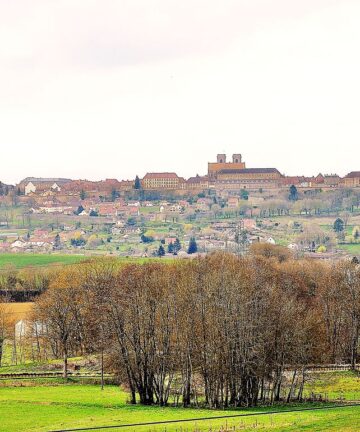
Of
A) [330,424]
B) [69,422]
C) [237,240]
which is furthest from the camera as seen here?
[237,240]

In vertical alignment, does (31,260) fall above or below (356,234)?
below

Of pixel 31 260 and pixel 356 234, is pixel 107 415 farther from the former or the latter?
pixel 356 234

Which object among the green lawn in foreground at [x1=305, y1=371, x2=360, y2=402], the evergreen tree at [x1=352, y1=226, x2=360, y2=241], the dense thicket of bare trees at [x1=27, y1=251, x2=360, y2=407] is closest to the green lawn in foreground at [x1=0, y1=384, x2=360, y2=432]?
the dense thicket of bare trees at [x1=27, y1=251, x2=360, y2=407]

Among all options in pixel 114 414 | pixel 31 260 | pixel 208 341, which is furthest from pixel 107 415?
pixel 31 260

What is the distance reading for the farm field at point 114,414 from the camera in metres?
32.6

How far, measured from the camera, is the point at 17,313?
7962cm

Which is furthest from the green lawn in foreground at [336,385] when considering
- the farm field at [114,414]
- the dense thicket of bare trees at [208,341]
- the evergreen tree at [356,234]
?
the evergreen tree at [356,234]

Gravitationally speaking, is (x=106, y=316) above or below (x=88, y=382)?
above

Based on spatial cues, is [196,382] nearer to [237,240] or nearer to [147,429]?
[147,429]

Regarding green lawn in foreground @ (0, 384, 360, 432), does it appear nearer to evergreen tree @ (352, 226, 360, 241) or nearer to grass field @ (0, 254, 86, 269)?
grass field @ (0, 254, 86, 269)

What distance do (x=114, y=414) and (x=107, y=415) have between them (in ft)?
1.37

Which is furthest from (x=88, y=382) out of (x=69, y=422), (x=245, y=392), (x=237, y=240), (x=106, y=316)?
(x=237, y=240)

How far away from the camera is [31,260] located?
142 meters

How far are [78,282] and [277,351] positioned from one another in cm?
2772
